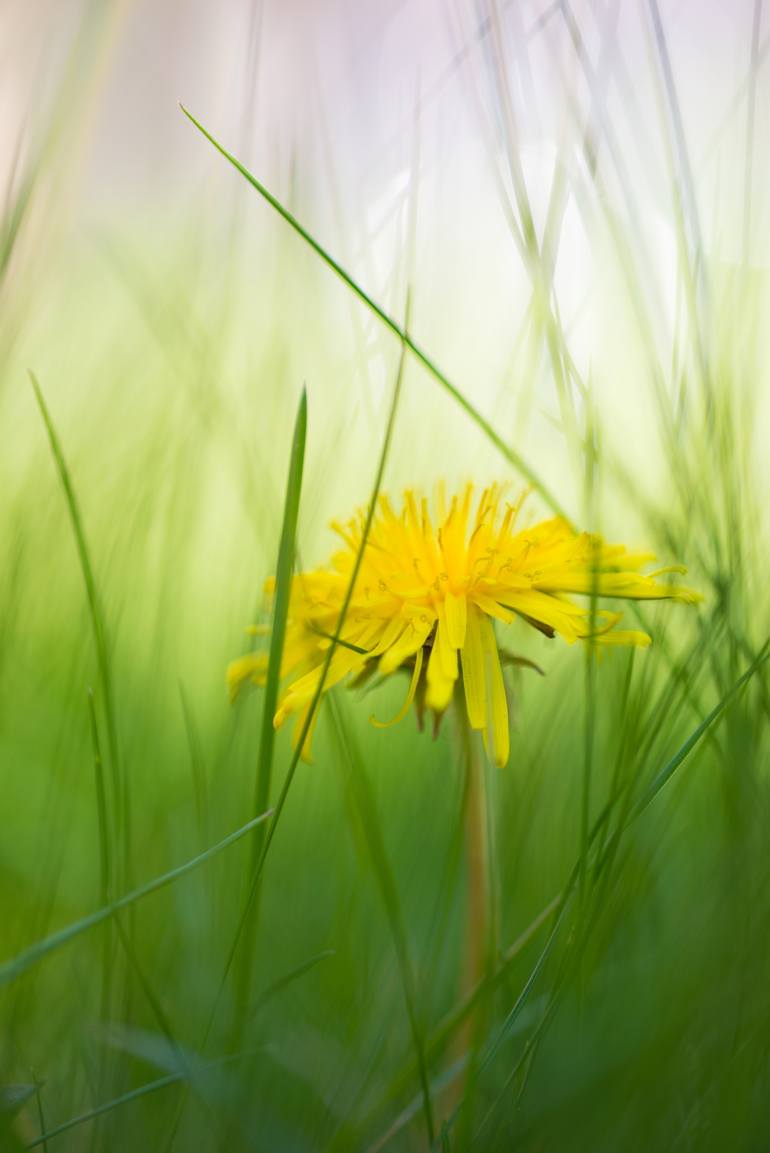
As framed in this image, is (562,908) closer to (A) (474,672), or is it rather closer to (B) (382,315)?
(A) (474,672)

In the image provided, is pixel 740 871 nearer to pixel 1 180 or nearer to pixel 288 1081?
pixel 288 1081

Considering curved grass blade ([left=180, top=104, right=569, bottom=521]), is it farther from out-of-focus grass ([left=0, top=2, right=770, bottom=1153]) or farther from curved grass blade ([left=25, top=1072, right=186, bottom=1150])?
curved grass blade ([left=25, top=1072, right=186, bottom=1150])

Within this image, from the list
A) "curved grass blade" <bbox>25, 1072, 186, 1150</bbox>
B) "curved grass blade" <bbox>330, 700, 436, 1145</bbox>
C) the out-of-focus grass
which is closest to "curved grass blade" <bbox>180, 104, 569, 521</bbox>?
the out-of-focus grass

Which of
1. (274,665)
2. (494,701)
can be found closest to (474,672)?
(494,701)

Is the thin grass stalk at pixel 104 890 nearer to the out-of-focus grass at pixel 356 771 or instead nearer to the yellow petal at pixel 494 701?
the out-of-focus grass at pixel 356 771

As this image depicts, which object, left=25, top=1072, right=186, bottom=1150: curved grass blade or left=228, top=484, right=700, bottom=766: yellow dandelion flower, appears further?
left=228, top=484, right=700, bottom=766: yellow dandelion flower

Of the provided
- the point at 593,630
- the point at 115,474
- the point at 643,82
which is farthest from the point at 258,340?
the point at 593,630

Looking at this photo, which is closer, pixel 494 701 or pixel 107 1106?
pixel 107 1106
